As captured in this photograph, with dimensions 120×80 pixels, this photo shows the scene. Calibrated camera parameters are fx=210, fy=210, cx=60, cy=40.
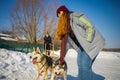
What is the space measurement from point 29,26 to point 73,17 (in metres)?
13.5

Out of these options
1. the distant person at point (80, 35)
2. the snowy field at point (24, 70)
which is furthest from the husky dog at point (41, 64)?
the distant person at point (80, 35)

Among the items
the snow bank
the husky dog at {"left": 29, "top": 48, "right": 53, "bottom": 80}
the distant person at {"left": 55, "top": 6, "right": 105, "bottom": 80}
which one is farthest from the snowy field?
the distant person at {"left": 55, "top": 6, "right": 105, "bottom": 80}

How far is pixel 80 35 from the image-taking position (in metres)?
2.56

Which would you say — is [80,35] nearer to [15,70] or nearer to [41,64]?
[41,64]

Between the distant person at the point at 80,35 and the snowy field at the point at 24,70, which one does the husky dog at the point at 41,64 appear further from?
the distant person at the point at 80,35

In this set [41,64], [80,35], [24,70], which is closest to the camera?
[80,35]

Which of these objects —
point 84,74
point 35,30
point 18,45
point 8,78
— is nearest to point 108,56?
point 35,30

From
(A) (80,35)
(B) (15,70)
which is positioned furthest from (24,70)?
(A) (80,35)

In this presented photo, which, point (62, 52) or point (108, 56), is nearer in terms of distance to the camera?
point (62, 52)

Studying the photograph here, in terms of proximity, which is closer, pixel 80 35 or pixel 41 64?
pixel 80 35

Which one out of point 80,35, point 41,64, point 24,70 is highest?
point 80,35

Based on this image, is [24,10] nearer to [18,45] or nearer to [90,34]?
[18,45]

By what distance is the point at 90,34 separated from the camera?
2.54 m

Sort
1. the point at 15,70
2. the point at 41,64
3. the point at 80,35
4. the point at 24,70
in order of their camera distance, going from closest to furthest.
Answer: the point at 80,35 < the point at 41,64 < the point at 15,70 < the point at 24,70
